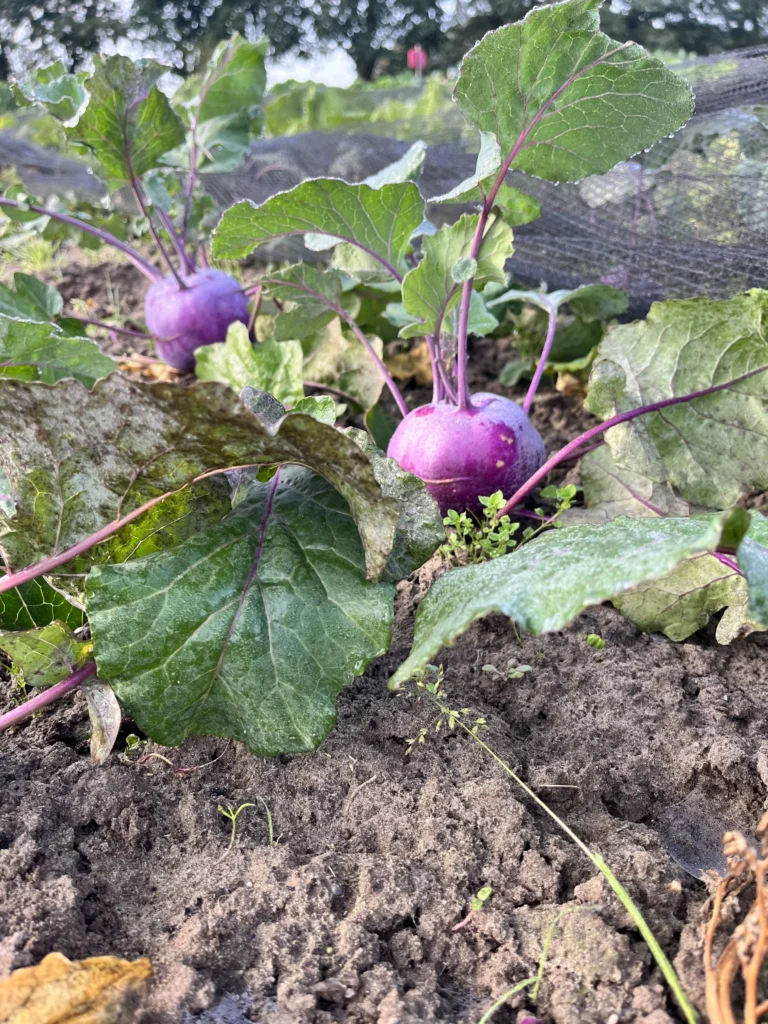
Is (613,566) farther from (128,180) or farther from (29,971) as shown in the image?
(128,180)

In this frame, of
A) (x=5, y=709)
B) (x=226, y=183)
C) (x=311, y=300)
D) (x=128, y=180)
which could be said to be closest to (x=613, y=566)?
(x=5, y=709)

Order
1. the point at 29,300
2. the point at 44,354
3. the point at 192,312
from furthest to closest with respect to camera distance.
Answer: the point at 192,312 → the point at 29,300 → the point at 44,354

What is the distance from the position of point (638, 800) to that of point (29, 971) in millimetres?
781

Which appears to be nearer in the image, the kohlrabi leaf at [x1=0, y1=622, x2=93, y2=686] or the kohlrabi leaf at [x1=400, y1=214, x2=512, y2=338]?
the kohlrabi leaf at [x1=0, y1=622, x2=93, y2=686]

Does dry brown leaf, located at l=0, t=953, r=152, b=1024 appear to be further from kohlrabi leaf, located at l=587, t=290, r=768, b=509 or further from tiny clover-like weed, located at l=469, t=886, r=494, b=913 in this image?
kohlrabi leaf, located at l=587, t=290, r=768, b=509

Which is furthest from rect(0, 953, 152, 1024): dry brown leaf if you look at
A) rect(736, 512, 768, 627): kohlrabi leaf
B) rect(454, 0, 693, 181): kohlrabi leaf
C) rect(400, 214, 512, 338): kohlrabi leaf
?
rect(454, 0, 693, 181): kohlrabi leaf

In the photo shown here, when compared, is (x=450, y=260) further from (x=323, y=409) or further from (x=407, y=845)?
(x=407, y=845)

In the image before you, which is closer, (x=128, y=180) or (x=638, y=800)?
(x=638, y=800)

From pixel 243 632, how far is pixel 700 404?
1.01 meters

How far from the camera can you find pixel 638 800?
1159 mm

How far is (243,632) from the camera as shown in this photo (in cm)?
119

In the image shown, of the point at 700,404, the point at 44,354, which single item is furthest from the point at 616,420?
the point at 44,354

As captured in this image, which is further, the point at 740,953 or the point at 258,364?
the point at 258,364

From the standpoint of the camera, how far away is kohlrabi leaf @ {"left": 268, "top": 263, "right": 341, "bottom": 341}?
74.0 inches
